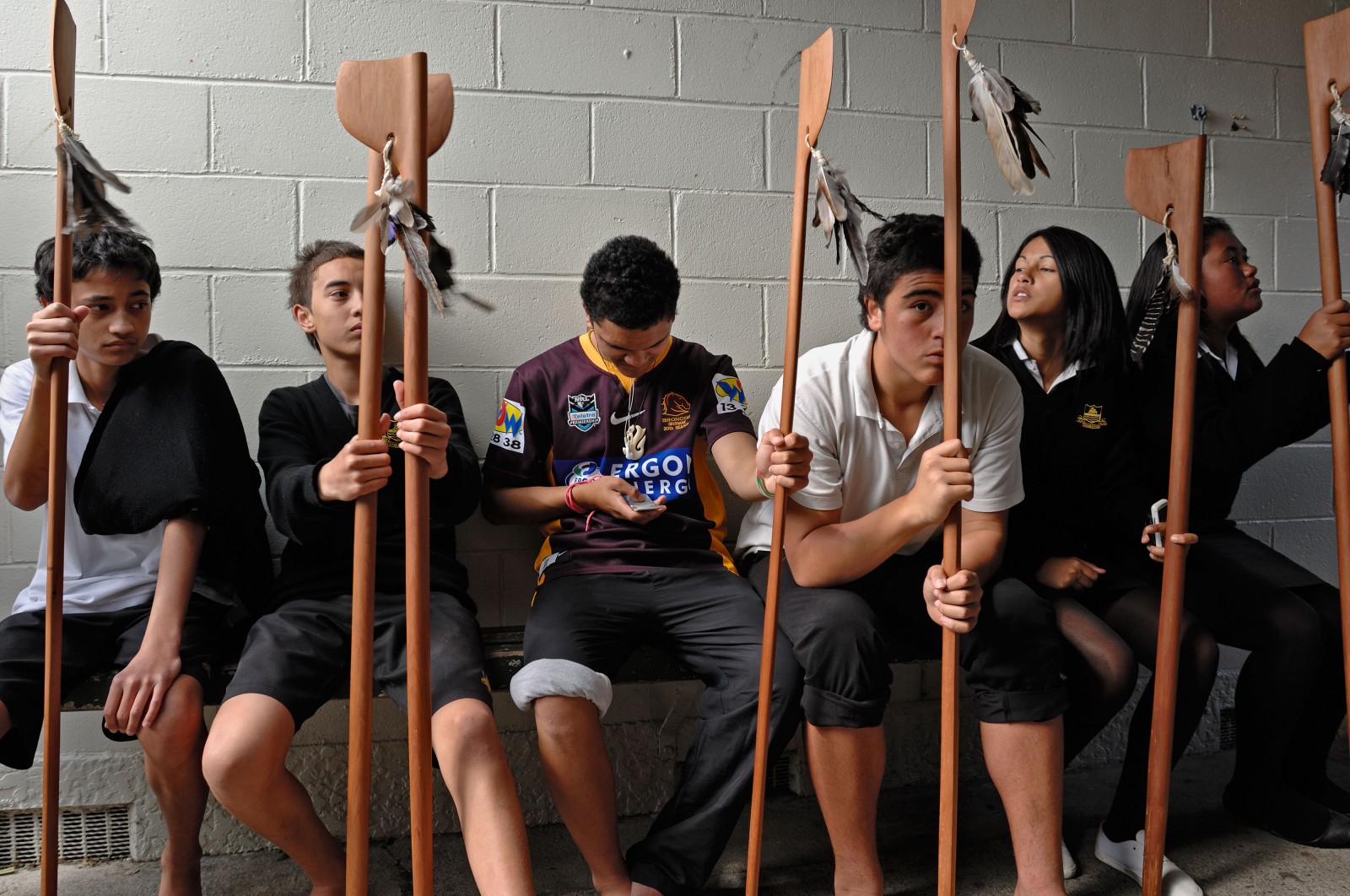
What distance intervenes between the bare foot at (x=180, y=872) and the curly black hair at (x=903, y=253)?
1.41m

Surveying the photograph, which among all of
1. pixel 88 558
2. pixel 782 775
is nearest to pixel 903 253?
pixel 782 775

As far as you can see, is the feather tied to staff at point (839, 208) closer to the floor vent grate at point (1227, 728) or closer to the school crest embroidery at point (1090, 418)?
the school crest embroidery at point (1090, 418)

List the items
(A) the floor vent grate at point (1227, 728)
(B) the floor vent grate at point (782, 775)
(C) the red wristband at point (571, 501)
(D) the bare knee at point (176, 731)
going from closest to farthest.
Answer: (D) the bare knee at point (176, 731)
(C) the red wristband at point (571, 501)
(B) the floor vent grate at point (782, 775)
(A) the floor vent grate at point (1227, 728)

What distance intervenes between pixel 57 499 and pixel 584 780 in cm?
88

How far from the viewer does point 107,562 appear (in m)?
1.75

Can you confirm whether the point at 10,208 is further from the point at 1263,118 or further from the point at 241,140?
the point at 1263,118

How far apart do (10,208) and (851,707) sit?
1769mm

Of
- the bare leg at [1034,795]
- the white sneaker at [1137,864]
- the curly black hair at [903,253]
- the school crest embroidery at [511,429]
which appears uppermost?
the curly black hair at [903,253]

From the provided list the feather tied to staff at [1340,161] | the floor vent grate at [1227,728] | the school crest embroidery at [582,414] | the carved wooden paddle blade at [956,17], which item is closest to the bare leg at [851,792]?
the school crest embroidery at [582,414]

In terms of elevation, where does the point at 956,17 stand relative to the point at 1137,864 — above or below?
above

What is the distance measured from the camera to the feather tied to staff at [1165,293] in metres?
1.62

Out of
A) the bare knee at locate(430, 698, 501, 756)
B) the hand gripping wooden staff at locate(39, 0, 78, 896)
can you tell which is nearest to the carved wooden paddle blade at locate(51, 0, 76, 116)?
the hand gripping wooden staff at locate(39, 0, 78, 896)

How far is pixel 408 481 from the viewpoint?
54.9 inches

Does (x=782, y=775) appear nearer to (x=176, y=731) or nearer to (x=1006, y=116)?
(x=176, y=731)
